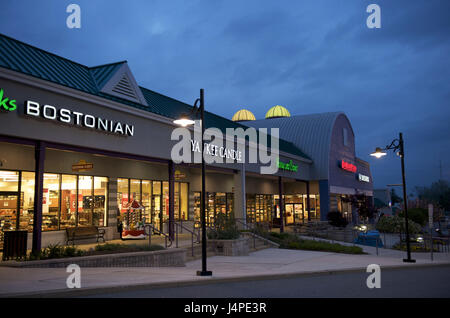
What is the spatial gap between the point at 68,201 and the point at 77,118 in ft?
19.2

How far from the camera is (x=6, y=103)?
43.0 ft

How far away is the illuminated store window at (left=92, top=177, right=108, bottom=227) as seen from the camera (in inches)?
836

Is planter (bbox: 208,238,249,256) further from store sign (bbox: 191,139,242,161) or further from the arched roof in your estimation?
the arched roof

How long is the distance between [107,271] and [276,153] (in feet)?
71.2

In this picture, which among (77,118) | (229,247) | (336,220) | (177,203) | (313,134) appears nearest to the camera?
(77,118)

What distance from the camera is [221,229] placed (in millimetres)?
21094

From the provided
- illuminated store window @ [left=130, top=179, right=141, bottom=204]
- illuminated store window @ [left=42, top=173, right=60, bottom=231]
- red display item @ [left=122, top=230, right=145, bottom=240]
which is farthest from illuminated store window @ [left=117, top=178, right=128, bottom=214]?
illuminated store window @ [left=42, top=173, right=60, bottom=231]

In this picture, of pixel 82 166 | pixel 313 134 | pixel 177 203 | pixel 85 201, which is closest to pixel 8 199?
pixel 82 166

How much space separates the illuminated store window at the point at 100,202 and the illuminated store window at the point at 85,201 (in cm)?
28

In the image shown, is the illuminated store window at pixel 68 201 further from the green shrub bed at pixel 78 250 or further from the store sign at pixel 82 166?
the green shrub bed at pixel 78 250

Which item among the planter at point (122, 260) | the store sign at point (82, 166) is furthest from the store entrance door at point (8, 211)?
the planter at point (122, 260)

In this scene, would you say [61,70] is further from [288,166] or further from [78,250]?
[288,166]

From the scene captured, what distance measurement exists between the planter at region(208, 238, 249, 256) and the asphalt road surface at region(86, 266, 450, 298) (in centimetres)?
665

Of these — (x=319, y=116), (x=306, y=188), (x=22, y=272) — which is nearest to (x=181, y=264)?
(x=22, y=272)
